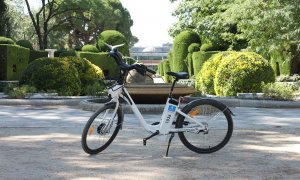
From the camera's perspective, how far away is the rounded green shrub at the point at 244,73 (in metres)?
15.2

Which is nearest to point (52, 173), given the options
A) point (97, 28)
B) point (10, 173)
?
point (10, 173)

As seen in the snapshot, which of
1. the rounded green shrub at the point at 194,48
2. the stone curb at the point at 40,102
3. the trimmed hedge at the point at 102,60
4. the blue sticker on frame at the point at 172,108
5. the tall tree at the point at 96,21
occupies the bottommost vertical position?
the stone curb at the point at 40,102

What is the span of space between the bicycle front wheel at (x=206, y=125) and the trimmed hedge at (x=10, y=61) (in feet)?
67.0

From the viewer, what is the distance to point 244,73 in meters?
15.1

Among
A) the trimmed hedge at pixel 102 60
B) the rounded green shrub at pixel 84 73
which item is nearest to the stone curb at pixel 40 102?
the rounded green shrub at pixel 84 73

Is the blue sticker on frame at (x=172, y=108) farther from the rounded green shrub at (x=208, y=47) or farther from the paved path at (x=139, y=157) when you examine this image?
the rounded green shrub at (x=208, y=47)

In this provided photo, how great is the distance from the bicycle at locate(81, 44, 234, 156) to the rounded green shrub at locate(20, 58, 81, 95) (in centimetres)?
1020

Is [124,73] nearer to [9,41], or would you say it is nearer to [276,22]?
[276,22]

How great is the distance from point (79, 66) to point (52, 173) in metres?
13.1

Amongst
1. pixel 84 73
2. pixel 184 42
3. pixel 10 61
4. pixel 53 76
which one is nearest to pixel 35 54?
pixel 10 61

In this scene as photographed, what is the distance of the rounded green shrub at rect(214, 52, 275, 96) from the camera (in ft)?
49.8

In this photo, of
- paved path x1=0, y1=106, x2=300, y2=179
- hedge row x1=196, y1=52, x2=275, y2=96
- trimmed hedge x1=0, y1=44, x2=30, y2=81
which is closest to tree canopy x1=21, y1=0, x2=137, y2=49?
trimmed hedge x1=0, y1=44, x2=30, y2=81

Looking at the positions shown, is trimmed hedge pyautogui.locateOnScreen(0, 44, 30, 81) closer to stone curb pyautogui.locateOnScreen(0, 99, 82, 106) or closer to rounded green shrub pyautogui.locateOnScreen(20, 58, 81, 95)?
rounded green shrub pyautogui.locateOnScreen(20, 58, 81, 95)

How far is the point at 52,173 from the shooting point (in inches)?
184
